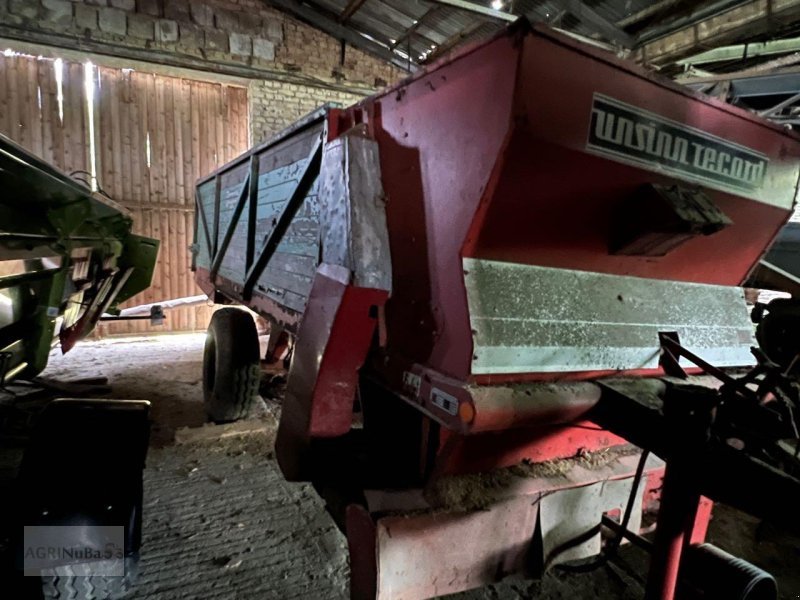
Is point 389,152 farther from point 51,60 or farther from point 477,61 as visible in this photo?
point 51,60

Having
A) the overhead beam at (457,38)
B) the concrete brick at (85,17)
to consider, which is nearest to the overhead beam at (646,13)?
the overhead beam at (457,38)

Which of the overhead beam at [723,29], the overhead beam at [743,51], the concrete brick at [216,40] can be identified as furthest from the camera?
the concrete brick at [216,40]

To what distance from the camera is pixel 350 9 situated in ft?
30.5

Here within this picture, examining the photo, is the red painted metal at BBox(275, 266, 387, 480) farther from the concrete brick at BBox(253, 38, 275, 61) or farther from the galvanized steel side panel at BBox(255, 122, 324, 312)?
the concrete brick at BBox(253, 38, 275, 61)

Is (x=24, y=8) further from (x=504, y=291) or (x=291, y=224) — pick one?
(x=504, y=291)

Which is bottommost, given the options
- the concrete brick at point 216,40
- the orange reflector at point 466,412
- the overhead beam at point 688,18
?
the orange reflector at point 466,412

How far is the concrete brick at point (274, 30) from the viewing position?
9.76m

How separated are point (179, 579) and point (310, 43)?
10443mm

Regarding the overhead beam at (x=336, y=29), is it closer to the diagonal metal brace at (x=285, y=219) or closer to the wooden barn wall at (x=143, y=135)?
the wooden barn wall at (x=143, y=135)

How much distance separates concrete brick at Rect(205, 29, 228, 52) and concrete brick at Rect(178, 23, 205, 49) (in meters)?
0.11

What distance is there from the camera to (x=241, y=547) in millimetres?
2742

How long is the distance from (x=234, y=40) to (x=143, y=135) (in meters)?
2.70

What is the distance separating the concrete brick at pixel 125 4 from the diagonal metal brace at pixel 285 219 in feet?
26.4

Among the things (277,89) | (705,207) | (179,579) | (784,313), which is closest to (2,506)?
(179,579)
